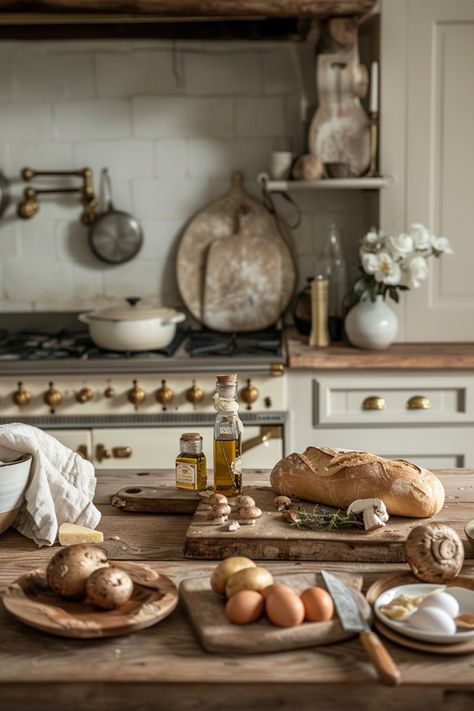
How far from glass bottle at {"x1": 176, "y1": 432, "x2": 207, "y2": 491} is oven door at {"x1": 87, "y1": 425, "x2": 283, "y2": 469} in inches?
52.9

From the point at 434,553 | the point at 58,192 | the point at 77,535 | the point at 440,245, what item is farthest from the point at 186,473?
the point at 58,192

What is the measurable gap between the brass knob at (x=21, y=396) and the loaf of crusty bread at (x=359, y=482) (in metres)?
1.64

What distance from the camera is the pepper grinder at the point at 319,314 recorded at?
3.45 metres

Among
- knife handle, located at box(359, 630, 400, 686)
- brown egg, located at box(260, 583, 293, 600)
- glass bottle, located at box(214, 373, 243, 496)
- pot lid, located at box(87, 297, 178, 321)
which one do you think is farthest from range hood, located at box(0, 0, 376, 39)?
knife handle, located at box(359, 630, 400, 686)

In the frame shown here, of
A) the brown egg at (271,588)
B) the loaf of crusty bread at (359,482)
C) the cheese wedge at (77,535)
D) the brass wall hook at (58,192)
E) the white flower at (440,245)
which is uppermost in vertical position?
the brass wall hook at (58,192)

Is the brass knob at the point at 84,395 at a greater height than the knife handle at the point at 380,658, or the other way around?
the knife handle at the point at 380,658

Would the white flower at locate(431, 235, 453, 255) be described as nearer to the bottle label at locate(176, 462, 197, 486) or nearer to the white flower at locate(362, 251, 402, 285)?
the white flower at locate(362, 251, 402, 285)

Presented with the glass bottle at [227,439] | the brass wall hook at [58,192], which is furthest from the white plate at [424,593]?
the brass wall hook at [58,192]

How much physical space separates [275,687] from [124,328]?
224cm

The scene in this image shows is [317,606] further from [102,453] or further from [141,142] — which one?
[141,142]

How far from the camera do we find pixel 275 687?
47.3 inches

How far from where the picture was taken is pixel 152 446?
326cm

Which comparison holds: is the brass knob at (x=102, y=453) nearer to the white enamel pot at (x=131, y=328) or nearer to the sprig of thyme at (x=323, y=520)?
the white enamel pot at (x=131, y=328)

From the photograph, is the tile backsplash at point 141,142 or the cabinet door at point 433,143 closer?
the cabinet door at point 433,143
